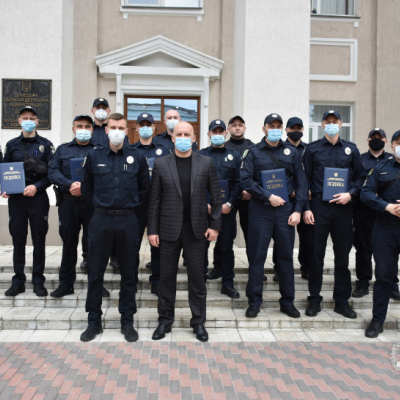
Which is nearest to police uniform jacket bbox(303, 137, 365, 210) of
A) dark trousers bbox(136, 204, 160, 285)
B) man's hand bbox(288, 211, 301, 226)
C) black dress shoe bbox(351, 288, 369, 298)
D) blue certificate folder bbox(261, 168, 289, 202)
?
man's hand bbox(288, 211, 301, 226)

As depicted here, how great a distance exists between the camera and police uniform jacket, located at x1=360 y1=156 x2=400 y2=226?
440cm

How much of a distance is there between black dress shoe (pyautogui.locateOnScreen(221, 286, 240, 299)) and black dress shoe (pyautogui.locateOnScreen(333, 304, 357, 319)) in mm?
1249

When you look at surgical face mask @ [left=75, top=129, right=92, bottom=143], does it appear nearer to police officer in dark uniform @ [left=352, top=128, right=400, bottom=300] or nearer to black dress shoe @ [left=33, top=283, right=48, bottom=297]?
black dress shoe @ [left=33, top=283, right=48, bottom=297]

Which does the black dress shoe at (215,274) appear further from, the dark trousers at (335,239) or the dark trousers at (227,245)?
the dark trousers at (335,239)

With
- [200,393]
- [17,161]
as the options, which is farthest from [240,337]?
[17,161]

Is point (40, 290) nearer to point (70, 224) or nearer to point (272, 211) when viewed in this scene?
point (70, 224)

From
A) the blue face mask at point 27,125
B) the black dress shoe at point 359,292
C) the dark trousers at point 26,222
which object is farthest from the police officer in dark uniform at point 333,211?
the blue face mask at point 27,125

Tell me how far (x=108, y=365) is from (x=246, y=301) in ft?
6.79

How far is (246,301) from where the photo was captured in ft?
16.9

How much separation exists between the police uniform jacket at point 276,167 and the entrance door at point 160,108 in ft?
14.2

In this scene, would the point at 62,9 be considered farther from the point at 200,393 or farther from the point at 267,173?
the point at 200,393

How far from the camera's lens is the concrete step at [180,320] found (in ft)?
15.2

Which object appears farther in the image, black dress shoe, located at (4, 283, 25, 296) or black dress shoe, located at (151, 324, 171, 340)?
black dress shoe, located at (4, 283, 25, 296)

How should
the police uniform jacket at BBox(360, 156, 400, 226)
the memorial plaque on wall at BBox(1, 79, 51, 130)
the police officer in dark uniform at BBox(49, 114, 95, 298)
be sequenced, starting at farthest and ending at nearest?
the memorial plaque on wall at BBox(1, 79, 51, 130) < the police officer in dark uniform at BBox(49, 114, 95, 298) < the police uniform jacket at BBox(360, 156, 400, 226)
